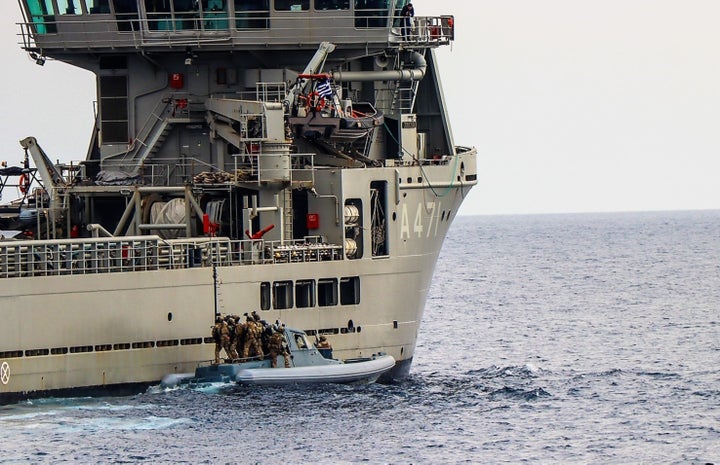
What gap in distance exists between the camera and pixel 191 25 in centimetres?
4850

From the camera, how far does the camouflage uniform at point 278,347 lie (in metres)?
42.1

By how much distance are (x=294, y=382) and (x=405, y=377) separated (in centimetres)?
708

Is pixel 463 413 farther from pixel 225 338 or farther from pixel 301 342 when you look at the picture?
pixel 225 338

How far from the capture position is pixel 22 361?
132ft

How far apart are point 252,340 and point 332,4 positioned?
37.8 feet

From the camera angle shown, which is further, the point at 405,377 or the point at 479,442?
the point at 405,377

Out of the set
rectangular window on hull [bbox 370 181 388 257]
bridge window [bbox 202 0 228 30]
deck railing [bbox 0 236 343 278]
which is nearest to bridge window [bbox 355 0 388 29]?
bridge window [bbox 202 0 228 30]

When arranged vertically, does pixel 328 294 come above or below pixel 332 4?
below

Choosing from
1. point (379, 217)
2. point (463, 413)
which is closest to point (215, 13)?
point (379, 217)

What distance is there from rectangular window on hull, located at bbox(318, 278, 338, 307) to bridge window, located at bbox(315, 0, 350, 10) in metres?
8.29

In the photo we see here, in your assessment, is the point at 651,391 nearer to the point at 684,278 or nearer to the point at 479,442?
the point at 479,442

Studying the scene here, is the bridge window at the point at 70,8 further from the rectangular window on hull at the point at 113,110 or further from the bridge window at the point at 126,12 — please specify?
the rectangular window on hull at the point at 113,110

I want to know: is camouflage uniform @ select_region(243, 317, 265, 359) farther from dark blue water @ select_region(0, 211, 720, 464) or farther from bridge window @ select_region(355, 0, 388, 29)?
bridge window @ select_region(355, 0, 388, 29)

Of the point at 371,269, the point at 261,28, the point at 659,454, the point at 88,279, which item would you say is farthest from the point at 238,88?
the point at 659,454
